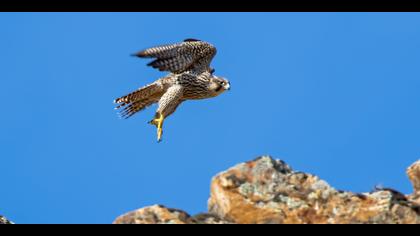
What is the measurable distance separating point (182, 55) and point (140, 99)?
1890 millimetres

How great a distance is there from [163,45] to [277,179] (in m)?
10.3

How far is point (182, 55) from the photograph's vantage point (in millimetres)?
23516

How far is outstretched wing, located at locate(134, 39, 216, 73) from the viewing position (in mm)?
22484

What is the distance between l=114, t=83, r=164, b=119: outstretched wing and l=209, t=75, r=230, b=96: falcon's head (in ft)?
4.00

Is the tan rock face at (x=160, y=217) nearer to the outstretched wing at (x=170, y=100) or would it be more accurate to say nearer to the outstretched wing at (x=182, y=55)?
the outstretched wing at (x=182, y=55)

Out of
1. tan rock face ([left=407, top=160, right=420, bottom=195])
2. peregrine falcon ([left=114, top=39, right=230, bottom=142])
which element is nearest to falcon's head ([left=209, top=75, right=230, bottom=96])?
peregrine falcon ([left=114, top=39, right=230, bottom=142])

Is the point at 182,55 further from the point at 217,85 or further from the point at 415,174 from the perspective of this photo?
the point at 415,174

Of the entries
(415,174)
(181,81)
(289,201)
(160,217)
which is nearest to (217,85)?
(181,81)

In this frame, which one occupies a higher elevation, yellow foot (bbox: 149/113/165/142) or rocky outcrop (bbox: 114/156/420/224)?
yellow foot (bbox: 149/113/165/142)

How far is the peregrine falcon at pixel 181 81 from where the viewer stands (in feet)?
75.9

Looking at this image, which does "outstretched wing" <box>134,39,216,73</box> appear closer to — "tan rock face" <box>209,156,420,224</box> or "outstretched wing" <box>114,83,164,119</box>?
"outstretched wing" <box>114,83,164,119</box>
